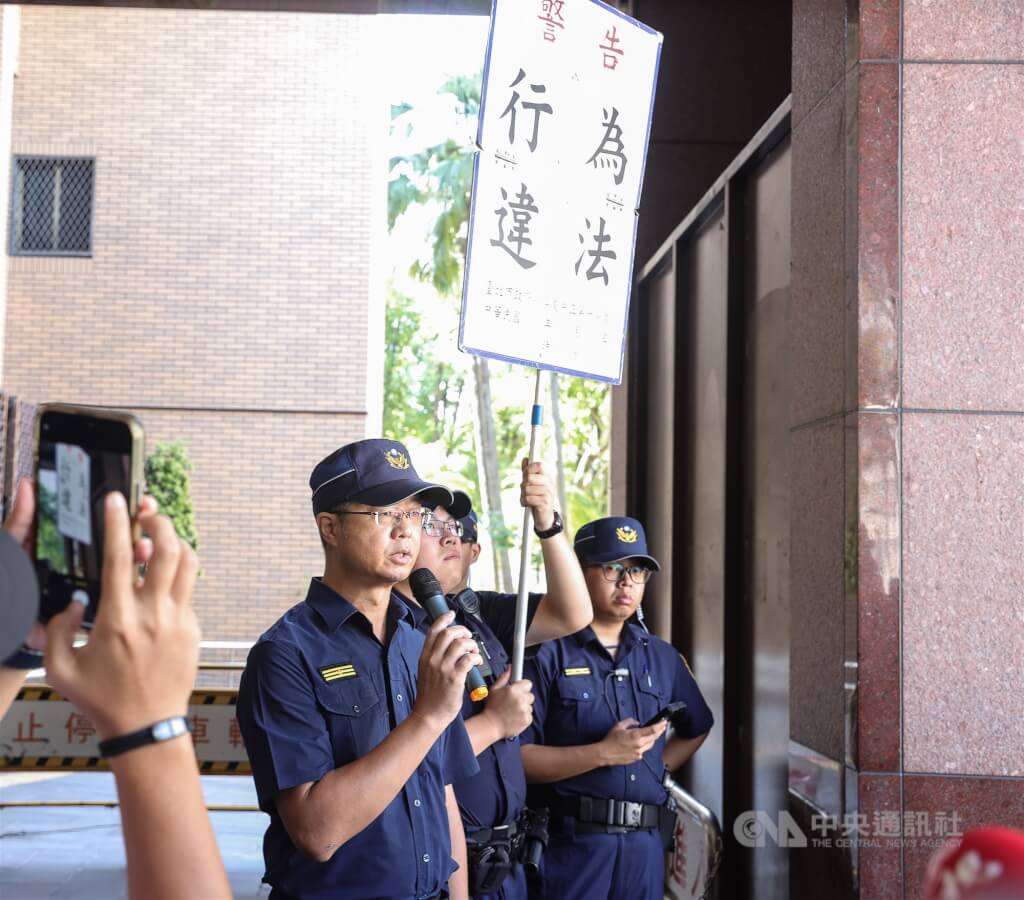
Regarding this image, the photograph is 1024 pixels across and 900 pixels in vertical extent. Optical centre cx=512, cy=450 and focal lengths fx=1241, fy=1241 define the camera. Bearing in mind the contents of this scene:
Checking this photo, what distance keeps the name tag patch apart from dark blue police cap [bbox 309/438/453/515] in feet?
1.33

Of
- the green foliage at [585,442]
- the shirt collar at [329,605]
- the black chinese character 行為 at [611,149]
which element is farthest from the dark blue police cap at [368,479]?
the green foliage at [585,442]

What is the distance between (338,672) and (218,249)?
54.0 feet

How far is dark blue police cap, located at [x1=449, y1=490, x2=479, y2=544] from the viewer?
13.9 feet

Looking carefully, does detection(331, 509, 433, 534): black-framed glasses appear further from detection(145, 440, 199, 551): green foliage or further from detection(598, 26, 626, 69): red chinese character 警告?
detection(145, 440, 199, 551): green foliage

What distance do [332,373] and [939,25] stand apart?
15.0 metres

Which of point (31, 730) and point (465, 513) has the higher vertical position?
point (465, 513)

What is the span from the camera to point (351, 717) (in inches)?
119

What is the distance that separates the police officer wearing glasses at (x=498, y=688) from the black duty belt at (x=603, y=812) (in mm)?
174

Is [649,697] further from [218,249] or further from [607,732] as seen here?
[218,249]

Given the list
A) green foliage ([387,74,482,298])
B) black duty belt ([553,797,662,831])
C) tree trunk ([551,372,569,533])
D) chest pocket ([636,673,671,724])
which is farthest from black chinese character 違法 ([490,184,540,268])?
tree trunk ([551,372,569,533])

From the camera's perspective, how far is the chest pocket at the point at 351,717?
301cm

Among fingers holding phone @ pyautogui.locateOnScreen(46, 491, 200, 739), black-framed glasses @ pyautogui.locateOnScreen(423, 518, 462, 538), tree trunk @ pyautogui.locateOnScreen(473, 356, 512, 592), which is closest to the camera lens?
fingers holding phone @ pyautogui.locateOnScreen(46, 491, 200, 739)

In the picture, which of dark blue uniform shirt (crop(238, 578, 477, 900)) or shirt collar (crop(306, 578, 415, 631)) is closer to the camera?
dark blue uniform shirt (crop(238, 578, 477, 900))

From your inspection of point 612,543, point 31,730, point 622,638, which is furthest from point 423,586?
point 31,730
